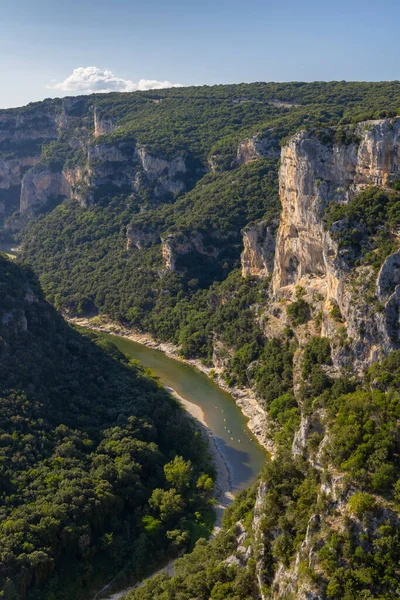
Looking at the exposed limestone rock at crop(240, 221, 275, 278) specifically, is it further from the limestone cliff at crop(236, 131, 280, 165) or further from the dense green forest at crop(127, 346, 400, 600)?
the dense green forest at crop(127, 346, 400, 600)

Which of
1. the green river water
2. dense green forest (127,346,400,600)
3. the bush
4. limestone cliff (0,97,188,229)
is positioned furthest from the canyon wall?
limestone cliff (0,97,188,229)

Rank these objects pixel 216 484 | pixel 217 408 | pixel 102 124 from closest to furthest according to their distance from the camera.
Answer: pixel 216 484 < pixel 217 408 < pixel 102 124

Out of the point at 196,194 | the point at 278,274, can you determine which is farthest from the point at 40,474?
the point at 196,194

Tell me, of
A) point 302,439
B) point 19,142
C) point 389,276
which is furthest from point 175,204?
point 19,142

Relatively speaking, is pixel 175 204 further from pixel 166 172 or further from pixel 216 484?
pixel 216 484

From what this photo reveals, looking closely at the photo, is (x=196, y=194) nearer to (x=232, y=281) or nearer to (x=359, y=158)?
(x=232, y=281)

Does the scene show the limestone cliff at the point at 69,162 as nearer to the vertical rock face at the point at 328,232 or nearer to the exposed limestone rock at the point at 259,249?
the exposed limestone rock at the point at 259,249
